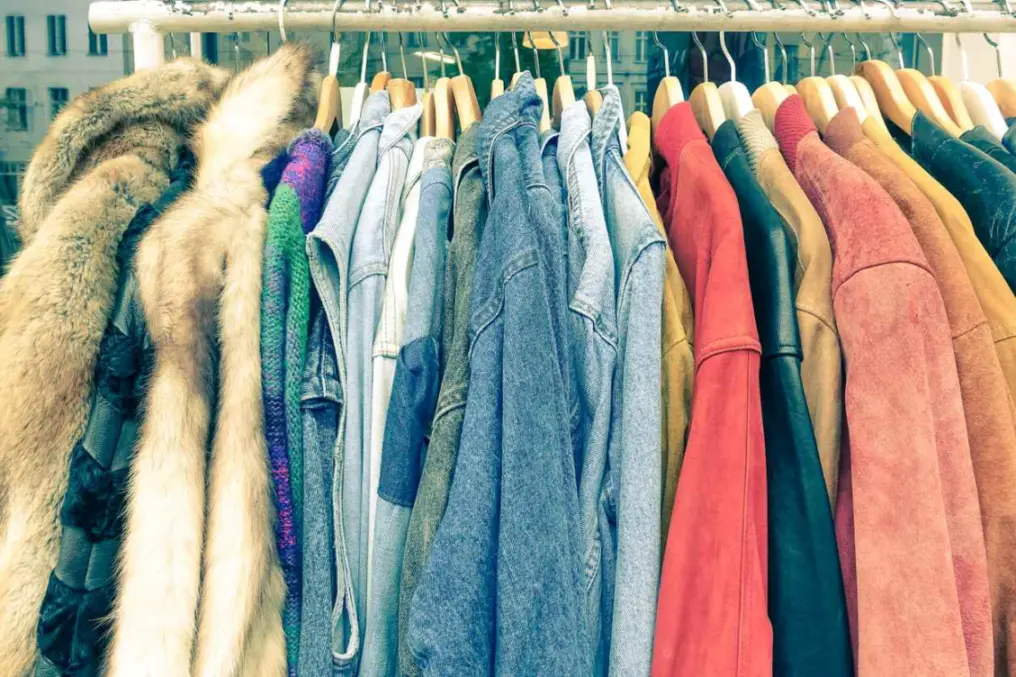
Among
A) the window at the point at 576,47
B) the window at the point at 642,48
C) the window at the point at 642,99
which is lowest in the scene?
the window at the point at 642,99

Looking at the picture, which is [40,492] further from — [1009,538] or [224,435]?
[1009,538]

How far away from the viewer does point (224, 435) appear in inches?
28.9

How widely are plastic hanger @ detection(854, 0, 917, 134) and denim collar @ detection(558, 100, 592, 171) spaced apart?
479 millimetres

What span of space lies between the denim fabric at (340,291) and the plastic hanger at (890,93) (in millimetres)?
763

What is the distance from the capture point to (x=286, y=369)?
779 millimetres

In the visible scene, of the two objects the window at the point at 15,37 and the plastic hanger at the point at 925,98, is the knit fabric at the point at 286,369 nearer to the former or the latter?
the plastic hanger at the point at 925,98

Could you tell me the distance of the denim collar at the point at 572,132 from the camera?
90cm

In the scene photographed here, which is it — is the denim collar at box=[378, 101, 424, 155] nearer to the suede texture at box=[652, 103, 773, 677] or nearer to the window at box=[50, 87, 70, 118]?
the suede texture at box=[652, 103, 773, 677]

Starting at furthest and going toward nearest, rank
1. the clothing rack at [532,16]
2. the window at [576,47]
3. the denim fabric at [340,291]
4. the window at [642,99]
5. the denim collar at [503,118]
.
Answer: the window at [576,47] < the window at [642,99] < the clothing rack at [532,16] < the denim collar at [503,118] < the denim fabric at [340,291]

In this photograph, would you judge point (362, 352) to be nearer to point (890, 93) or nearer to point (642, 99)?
point (890, 93)

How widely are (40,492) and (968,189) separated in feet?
3.54

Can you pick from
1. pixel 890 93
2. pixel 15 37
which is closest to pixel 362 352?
pixel 890 93

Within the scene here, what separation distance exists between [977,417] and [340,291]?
2.25 feet

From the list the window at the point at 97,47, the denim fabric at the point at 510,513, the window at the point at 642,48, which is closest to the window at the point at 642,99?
the window at the point at 642,48
